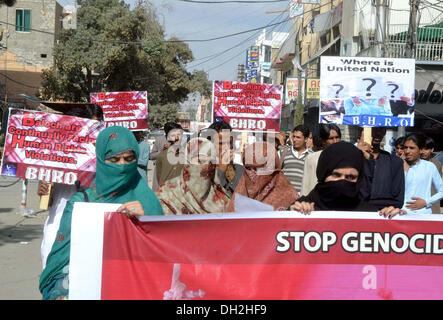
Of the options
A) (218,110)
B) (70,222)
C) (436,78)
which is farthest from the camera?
(436,78)

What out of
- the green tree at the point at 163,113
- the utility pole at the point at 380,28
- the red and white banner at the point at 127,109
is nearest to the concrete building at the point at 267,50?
the green tree at the point at 163,113

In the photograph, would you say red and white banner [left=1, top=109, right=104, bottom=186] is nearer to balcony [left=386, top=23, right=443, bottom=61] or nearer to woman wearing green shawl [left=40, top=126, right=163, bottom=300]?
woman wearing green shawl [left=40, top=126, right=163, bottom=300]

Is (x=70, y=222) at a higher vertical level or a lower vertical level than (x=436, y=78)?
lower

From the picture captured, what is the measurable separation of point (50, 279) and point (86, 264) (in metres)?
0.34

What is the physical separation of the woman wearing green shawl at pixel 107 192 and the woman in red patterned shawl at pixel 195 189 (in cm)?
163

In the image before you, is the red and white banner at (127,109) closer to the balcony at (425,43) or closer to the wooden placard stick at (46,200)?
the wooden placard stick at (46,200)

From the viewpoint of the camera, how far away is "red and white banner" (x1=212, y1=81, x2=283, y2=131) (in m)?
11.7

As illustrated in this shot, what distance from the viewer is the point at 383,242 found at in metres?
3.23

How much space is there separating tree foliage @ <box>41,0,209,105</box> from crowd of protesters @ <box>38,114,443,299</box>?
24.5m

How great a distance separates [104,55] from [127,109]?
2031 centimetres

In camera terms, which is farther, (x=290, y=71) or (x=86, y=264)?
(x=290, y=71)

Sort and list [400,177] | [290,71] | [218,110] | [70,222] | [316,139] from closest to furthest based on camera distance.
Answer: [70,222]
[400,177]
[316,139]
[218,110]
[290,71]
